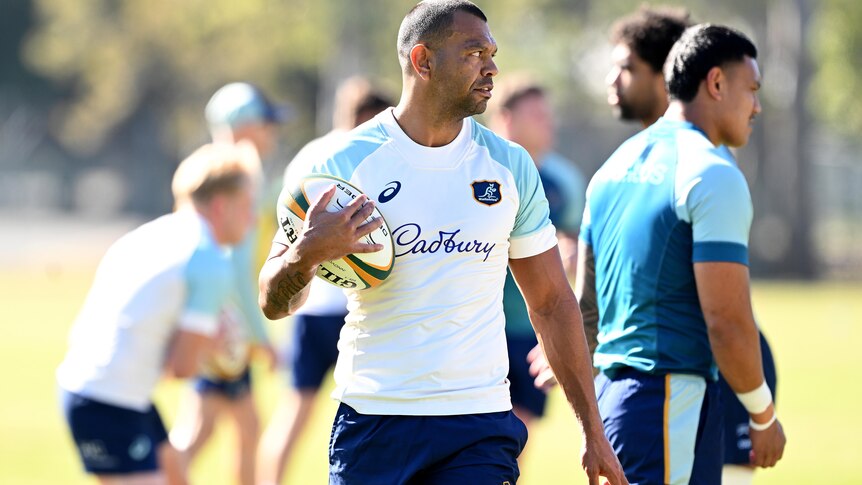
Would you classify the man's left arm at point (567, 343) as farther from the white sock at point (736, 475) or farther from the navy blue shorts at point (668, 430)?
the white sock at point (736, 475)

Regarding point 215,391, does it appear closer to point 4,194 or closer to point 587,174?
point 587,174

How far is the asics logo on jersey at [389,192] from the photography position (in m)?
4.43

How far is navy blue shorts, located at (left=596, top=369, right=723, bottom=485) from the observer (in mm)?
5074

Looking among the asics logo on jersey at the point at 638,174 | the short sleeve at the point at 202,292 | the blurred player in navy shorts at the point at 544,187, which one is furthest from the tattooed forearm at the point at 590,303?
the blurred player in navy shorts at the point at 544,187

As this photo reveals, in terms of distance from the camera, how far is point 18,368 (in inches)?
677

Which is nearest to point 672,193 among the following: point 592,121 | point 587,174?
point 587,174

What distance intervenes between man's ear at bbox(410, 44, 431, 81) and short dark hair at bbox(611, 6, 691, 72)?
1.61m

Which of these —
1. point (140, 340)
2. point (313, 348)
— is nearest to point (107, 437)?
point (140, 340)

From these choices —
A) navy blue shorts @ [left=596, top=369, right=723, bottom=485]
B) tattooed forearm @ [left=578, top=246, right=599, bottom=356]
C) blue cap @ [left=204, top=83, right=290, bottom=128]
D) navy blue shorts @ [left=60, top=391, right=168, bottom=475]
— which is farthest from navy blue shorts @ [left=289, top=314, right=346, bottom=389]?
navy blue shorts @ [left=596, top=369, right=723, bottom=485]

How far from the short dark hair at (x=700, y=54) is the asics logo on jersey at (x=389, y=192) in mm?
1506

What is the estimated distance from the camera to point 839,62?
46656 millimetres

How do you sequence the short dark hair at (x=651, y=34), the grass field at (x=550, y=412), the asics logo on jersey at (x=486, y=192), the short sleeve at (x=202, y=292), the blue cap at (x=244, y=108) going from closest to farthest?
the asics logo on jersey at (x=486, y=192) < the short dark hair at (x=651, y=34) < the short sleeve at (x=202, y=292) < the blue cap at (x=244, y=108) < the grass field at (x=550, y=412)

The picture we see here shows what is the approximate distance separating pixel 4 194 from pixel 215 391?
154 ft

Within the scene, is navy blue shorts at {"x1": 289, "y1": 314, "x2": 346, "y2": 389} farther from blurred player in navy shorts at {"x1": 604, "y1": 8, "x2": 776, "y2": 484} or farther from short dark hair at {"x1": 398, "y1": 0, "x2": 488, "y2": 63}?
short dark hair at {"x1": 398, "y1": 0, "x2": 488, "y2": 63}
